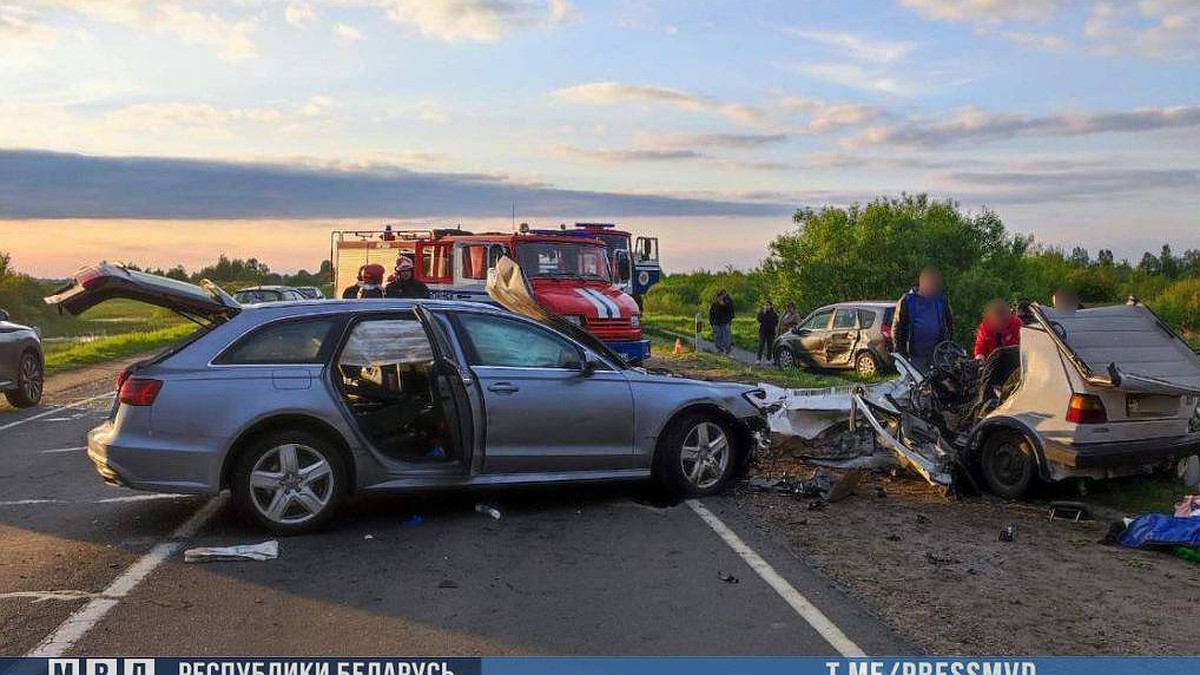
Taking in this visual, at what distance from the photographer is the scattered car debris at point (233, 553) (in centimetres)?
647

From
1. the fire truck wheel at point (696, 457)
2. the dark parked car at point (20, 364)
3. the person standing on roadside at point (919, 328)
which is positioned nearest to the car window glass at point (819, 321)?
the person standing on roadside at point (919, 328)

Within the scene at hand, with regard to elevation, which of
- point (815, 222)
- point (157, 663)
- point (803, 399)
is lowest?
point (157, 663)

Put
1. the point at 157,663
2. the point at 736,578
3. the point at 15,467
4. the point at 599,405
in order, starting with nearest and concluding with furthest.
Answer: the point at 157,663 → the point at 736,578 → the point at 599,405 → the point at 15,467

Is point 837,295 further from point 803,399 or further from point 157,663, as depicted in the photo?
point 157,663

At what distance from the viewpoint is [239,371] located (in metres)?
7.16

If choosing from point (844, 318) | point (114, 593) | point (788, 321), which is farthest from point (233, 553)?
point (788, 321)

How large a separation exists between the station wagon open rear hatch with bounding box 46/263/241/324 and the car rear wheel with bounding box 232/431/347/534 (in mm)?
1042

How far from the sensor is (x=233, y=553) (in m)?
6.56

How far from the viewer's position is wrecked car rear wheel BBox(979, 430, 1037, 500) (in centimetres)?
821

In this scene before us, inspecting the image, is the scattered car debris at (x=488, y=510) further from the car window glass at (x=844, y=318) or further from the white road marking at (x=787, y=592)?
the car window glass at (x=844, y=318)

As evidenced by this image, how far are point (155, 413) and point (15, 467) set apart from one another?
13.0 ft

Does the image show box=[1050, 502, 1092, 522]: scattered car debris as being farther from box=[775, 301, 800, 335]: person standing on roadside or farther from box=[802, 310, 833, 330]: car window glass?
box=[775, 301, 800, 335]: person standing on roadside

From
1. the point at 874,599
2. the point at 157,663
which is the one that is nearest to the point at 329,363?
the point at 157,663

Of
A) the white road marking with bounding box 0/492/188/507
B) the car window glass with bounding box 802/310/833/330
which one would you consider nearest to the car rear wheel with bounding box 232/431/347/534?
the white road marking with bounding box 0/492/188/507
